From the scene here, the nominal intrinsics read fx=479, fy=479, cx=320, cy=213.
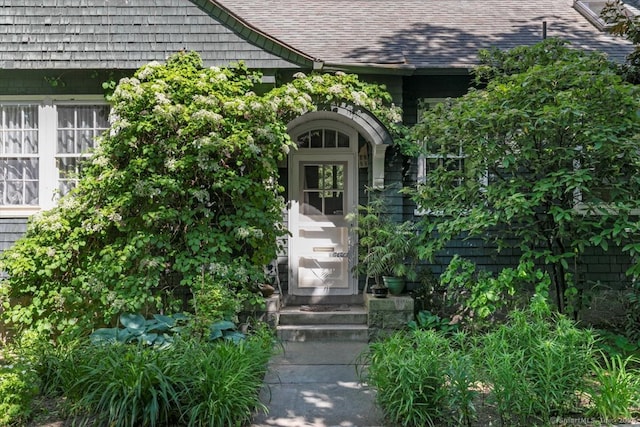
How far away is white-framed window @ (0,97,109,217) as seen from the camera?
7207 millimetres

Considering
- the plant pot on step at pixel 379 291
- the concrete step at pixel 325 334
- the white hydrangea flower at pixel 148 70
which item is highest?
the white hydrangea flower at pixel 148 70

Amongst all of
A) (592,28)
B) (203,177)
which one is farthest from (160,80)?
(592,28)

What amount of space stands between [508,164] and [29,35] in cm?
693

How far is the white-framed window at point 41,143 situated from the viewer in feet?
23.6

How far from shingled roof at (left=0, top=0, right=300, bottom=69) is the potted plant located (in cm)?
262

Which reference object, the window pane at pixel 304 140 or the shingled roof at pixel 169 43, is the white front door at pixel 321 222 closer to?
the window pane at pixel 304 140

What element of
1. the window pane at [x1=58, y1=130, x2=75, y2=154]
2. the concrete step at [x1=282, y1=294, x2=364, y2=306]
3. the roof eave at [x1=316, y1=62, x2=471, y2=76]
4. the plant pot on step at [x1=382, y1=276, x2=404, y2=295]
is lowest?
the concrete step at [x1=282, y1=294, x2=364, y2=306]

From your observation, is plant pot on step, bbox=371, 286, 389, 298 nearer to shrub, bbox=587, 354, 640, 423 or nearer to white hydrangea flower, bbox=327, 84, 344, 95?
white hydrangea flower, bbox=327, 84, 344, 95

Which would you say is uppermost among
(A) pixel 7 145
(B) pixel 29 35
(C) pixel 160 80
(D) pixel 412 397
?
(B) pixel 29 35

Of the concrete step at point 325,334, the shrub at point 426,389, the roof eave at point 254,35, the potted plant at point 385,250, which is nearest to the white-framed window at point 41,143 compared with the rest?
the roof eave at point 254,35

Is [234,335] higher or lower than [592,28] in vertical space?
lower

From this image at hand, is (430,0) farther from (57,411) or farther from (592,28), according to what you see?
(57,411)

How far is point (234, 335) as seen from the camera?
16.1 ft

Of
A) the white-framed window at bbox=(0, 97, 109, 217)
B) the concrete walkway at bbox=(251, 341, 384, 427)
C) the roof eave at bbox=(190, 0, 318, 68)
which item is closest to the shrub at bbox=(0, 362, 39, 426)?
the concrete walkway at bbox=(251, 341, 384, 427)
